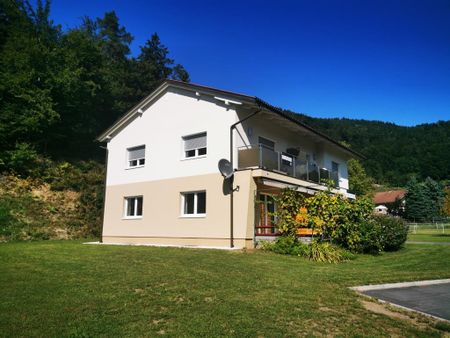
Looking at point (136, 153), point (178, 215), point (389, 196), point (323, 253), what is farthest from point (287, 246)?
point (389, 196)

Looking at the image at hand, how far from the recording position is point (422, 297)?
801 centimetres

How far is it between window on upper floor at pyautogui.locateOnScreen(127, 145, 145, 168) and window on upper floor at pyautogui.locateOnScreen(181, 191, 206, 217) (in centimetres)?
435

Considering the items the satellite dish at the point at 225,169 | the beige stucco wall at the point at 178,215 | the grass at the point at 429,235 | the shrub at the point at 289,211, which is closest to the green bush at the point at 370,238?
the shrub at the point at 289,211

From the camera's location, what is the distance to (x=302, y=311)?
249 inches

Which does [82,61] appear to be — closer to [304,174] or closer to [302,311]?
[304,174]

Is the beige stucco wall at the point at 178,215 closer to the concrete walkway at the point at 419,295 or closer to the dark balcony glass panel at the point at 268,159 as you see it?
the dark balcony glass panel at the point at 268,159

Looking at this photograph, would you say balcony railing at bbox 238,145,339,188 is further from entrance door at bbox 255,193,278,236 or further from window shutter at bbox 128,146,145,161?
window shutter at bbox 128,146,145,161

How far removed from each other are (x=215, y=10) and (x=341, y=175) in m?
18.5

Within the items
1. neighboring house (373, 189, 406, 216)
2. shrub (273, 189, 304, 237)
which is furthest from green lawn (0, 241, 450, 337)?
neighboring house (373, 189, 406, 216)

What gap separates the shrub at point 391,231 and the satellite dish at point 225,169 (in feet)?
24.5

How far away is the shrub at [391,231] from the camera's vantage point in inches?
671

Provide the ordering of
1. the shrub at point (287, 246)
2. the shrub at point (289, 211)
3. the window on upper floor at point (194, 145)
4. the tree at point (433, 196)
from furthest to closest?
the tree at point (433, 196) < the window on upper floor at point (194, 145) < the shrub at point (289, 211) < the shrub at point (287, 246)

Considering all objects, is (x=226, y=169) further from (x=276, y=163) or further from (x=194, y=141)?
(x=194, y=141)

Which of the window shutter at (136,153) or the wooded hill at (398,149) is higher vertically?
the wooded hill at (398,149)
